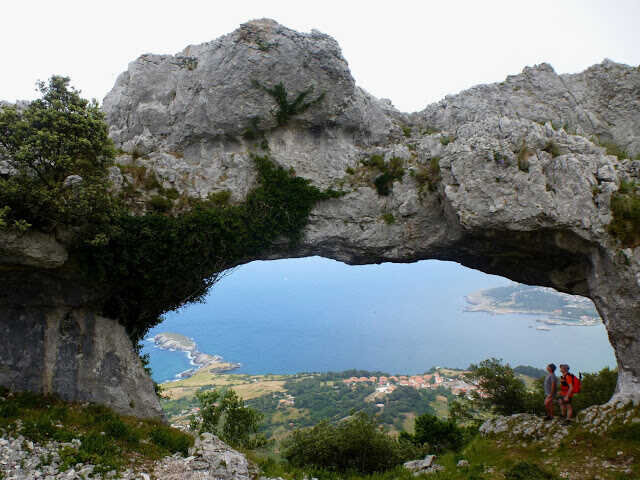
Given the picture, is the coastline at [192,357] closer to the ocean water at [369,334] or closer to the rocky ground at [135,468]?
the ocean water at [369,334]

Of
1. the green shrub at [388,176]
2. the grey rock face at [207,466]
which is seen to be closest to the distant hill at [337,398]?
the grey rock face at [207,466]

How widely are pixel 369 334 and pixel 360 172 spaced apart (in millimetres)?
108344

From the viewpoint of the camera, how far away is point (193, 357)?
80438 mm

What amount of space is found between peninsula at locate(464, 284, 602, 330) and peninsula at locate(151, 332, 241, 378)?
271 feet

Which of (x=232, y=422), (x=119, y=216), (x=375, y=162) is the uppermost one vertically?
(x=375, y=162)

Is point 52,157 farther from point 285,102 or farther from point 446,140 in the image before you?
point 446,140

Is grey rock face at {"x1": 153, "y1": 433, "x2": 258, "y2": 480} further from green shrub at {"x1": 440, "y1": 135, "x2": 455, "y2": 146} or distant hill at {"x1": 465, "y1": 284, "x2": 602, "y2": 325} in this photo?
distant hill at {"x1": 465, "y1": 284, "x2": 602, "y2": 325}

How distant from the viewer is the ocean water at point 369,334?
81.9 meters

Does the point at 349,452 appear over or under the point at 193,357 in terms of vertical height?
over

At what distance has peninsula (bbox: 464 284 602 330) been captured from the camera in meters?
90.8

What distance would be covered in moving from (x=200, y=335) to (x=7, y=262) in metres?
110

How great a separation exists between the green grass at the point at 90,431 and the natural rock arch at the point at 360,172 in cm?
60

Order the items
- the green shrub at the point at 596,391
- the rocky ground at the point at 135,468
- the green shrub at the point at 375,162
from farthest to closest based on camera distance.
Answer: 1. the green shrub at the point at 375,162
2. the green shrub at the point at 596,391
3. the rocky ground at the point at 135,468

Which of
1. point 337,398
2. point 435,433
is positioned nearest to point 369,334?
point 337,398
